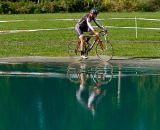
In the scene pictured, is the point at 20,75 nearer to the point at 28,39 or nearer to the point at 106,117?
the point at 106,117

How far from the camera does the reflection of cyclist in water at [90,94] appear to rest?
486 inches

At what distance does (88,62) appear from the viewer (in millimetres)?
20469

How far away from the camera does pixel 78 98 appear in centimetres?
1298

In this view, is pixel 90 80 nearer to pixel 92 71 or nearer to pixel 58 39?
pixel 92 71

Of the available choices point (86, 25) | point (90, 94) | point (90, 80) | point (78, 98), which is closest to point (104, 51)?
point (86, 25)

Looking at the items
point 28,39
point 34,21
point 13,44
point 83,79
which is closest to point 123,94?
point 83,79

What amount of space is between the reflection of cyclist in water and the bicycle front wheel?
4.81 m

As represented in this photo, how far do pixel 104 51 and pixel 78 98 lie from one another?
335 inches

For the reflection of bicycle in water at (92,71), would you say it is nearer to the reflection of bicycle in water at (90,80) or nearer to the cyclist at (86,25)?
the reflection of bicycle in water at (90,80)

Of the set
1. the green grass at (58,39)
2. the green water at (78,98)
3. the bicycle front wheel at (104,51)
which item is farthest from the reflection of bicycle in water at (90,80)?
the green grass at (58,39)

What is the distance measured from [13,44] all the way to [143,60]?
8624mm

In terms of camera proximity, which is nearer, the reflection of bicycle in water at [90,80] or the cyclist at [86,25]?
the reflection of bicycle in water at [90,80]

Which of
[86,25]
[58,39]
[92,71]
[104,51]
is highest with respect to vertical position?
Answer: [86,25]

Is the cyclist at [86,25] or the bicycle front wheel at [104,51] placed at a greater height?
the cyclist at [86,25]
